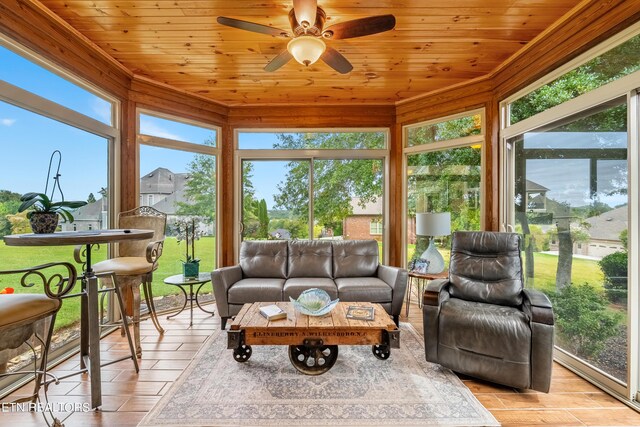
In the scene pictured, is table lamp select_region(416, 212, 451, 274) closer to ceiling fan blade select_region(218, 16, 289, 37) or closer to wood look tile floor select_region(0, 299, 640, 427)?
wood look tile floor select_region(0, 299, 640, 427)

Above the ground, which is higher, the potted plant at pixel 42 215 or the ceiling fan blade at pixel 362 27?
the ceiling fan blade at pixel 362 27

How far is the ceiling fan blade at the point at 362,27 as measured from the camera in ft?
6.77

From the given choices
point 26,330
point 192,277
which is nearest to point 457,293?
point 192,277

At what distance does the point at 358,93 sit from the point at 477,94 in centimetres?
148

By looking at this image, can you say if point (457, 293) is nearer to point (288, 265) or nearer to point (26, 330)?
point (288, 265)

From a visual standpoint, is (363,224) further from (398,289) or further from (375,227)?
(398,289)

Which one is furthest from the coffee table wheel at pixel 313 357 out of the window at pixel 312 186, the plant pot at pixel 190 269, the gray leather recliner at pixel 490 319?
the window at pixel 312 186

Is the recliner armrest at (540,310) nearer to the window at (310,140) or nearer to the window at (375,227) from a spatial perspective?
the window at (375,227)

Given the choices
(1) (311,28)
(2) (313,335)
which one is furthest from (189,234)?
(1) (311,28)

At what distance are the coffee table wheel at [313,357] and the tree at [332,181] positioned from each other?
2496 mm

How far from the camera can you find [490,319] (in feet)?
7.28

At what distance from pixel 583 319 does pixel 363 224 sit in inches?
106

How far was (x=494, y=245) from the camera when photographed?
9.11 ft

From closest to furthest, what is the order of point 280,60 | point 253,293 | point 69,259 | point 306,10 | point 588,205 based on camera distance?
point 306,10 → point 588,205 → point 280,60 → point 69,259 → point 253,293
